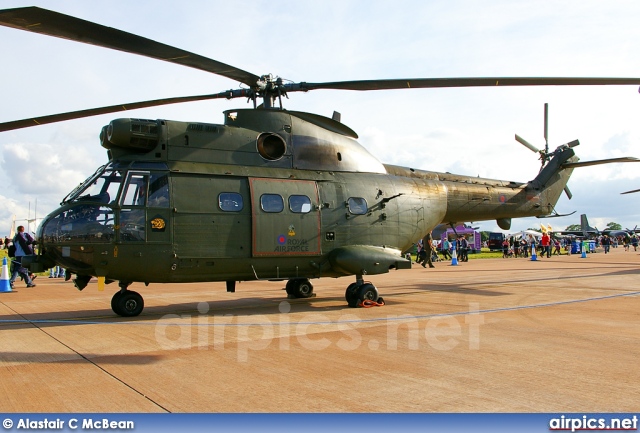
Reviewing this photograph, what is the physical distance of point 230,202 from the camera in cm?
1014

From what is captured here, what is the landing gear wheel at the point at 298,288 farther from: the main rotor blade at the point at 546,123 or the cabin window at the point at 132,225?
the main rotor blade at the point at 546,123

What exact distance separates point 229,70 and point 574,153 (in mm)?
12529

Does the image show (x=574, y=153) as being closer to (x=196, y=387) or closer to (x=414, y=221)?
(x=414, y=221)

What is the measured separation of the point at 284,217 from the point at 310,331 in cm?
308

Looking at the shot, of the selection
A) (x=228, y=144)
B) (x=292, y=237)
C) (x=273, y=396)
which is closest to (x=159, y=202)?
(x=228, y=144)

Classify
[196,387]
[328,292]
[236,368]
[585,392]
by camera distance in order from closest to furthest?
[585,392] → [196,387] → [236,368] → [328,292]

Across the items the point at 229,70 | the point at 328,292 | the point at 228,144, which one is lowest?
the point at 328,292

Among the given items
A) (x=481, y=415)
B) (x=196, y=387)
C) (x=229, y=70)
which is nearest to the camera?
(x=481, y=415)

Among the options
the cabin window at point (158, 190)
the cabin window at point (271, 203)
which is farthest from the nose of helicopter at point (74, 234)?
the cabin window at point (271, 203)

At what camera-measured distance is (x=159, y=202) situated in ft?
31.3

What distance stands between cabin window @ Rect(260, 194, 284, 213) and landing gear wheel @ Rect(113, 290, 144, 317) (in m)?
3.00

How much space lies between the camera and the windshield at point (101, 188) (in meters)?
9.27

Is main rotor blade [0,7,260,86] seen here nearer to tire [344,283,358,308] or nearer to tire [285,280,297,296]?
tire [344,283,358,308]

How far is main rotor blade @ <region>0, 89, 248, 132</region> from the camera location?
9406mm
